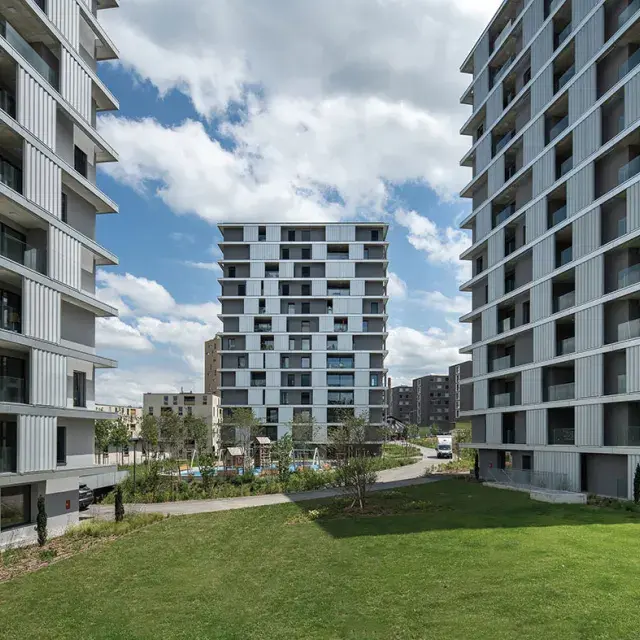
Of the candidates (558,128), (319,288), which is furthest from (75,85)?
(319,288)

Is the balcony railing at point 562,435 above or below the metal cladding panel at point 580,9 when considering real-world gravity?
below

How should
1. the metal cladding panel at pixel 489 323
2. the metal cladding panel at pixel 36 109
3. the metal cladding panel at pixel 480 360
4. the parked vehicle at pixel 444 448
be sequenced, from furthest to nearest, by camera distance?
the parked vehicle at pixel 444 448 < the metal cladding panel at pixel 480 360 < the metal cladding panel at pixel 489 323 < the metal cladding panel at pixel 36 109

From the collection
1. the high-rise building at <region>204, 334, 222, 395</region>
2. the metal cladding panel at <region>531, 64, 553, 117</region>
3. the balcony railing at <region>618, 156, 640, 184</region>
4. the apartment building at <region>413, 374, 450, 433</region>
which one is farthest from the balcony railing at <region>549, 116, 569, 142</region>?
the apartment building at <region>413, 374, 450, 433</region>

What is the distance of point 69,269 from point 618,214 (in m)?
26.7

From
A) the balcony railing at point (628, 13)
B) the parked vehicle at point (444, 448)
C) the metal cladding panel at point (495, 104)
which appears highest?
the metal cladding panel at point (495, 104)

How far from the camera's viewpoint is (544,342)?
38.4m

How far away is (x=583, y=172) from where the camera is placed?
113 feet

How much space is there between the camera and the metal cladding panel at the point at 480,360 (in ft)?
158

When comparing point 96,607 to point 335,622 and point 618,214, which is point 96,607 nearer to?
point 335,622

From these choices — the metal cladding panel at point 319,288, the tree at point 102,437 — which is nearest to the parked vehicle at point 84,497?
the tree at point 102,437

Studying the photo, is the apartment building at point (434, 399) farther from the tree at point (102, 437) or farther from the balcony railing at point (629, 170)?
the balcony railing at point (629, 170)

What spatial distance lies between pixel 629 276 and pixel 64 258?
85.3 ft

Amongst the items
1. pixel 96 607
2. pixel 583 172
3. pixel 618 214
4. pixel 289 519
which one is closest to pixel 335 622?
pixel 96 607

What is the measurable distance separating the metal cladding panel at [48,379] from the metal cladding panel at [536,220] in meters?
28.5
